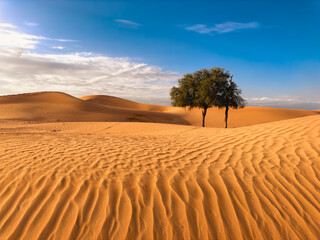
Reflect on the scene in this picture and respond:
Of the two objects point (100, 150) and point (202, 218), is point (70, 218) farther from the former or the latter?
point (100, 150)

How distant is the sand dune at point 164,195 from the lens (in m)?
2.84

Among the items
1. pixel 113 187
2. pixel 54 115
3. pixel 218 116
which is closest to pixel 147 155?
pixel 113 187

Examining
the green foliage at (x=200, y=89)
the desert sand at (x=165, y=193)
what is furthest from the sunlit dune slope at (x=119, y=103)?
the desert sand at (x=165, y=193)

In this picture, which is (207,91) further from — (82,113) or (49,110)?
(49,110)

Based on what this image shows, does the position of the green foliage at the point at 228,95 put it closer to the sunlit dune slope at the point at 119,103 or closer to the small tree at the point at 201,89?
the small tree at the point at 201,89

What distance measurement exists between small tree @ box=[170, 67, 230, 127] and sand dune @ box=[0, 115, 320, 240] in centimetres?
1622

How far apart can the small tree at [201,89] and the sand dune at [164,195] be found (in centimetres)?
1622

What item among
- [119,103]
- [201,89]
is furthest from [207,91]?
[119,103]

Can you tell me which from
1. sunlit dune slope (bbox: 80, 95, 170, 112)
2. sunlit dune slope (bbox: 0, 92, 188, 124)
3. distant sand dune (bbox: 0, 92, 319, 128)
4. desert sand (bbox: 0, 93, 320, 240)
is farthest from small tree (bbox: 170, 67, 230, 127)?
sunlit dune slope (bbox: 80, 95, 170, 112)

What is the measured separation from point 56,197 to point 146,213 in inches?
64.9

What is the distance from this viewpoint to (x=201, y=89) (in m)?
21.6

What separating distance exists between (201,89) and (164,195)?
19.3m

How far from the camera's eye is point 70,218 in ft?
9.73

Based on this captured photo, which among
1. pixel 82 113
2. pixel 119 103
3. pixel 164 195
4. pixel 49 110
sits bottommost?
pixel 164 195
